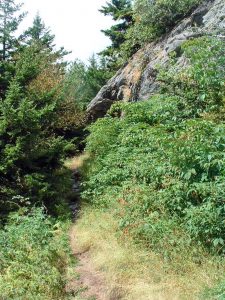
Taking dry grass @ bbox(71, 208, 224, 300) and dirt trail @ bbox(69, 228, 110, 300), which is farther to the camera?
dirt trail @ bbox(69, 228, 110, 300)

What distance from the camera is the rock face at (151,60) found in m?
11.6

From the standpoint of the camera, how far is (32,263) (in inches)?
209

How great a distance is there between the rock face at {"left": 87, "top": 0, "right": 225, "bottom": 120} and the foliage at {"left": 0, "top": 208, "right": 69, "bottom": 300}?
23.0 ft

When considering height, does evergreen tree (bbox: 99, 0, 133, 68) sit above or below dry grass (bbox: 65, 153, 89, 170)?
above

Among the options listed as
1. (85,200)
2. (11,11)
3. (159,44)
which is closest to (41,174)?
(85,200)

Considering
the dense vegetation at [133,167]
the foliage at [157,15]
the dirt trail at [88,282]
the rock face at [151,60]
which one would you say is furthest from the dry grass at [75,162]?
the dirt trail at [88,282]

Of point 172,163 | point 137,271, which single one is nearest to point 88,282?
point 137,271

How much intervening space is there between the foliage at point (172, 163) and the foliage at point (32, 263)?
1.33m

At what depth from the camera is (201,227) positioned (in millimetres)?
4938

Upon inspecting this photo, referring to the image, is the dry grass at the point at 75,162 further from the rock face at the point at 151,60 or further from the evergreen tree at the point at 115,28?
the evergreen tree at the point at 115,28

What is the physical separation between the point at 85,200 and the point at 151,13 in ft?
25.5

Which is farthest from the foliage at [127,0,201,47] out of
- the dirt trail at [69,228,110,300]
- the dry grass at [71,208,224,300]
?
the dirt trail at [69,228,110,300]

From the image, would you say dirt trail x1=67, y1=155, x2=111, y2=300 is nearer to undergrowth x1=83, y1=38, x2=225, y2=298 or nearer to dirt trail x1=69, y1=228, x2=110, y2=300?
dirt trail x1=69, y1=228, x2=110, y2=300

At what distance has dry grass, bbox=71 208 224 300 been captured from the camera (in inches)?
180
